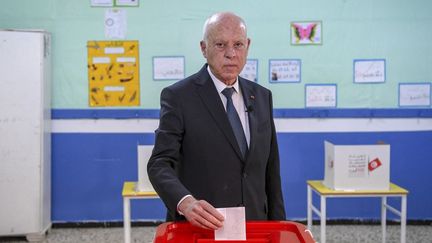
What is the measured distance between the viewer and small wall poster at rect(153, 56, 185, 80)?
4.43 m

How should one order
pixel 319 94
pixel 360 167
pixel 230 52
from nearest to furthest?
pixel 230 52
pixel 360 167
pixel 319 94

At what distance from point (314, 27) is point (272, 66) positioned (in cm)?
52

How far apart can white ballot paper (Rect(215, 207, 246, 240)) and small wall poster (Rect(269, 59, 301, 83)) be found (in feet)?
11.0

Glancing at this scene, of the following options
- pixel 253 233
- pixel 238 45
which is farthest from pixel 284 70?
pixel 253 233

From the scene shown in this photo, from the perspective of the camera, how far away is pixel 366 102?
4512 millimetres

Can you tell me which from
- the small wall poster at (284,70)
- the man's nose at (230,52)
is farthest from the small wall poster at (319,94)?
the man's nose at (230,52)

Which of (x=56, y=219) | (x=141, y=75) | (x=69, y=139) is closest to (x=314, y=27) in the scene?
(x=141, y=75)

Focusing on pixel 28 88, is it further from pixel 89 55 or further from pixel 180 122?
pixel 180 122

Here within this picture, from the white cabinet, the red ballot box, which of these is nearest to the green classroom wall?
the white cabinet

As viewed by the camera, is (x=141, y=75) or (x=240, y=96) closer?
(x=240, y=96)

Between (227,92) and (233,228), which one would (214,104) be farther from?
(233,228)

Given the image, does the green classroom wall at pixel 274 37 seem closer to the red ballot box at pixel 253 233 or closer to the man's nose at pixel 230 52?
the man's nose at pixel 230 52

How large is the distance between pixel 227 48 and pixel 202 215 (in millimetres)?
579

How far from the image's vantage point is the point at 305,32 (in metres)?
4.45
